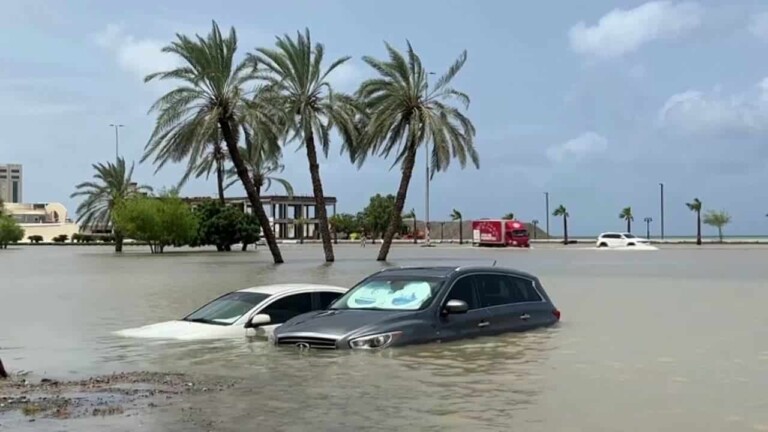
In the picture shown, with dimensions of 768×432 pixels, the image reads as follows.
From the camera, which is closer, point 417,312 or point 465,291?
point 417,312

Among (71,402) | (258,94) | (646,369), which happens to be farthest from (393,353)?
(258,94)

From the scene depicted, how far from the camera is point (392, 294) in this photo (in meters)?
13.2

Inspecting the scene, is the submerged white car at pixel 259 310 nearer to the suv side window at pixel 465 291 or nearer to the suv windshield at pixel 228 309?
the suv windshield at pixel 228 309

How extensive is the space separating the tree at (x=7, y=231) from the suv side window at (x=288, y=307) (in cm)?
10086

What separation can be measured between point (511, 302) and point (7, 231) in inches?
4195

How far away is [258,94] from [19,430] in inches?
1593

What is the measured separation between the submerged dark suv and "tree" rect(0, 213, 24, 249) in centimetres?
10209

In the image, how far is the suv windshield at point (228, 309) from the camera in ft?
47.1

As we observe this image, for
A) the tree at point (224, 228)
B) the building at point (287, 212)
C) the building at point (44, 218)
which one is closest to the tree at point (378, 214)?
the building at point (287, 212)

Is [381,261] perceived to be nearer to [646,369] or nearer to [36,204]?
[646,369]

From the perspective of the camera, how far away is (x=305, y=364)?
11812 mm

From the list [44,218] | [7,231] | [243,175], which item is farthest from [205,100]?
[44,218]

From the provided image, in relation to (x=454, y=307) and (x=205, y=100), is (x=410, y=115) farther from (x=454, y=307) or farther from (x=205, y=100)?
(x=454, y=307)

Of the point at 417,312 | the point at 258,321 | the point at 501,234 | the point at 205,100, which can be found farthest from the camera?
the point at 501,234
